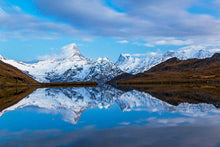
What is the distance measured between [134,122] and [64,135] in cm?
1235

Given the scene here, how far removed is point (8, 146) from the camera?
26844mm

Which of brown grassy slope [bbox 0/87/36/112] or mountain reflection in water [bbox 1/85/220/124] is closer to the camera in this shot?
mountain reflection in water [bbox 1/85/220/124]

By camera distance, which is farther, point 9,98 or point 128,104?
point 9,98

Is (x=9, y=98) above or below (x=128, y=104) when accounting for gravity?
above

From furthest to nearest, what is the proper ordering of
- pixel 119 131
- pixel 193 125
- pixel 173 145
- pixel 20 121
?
pixel 20 121, pixel 193 125, pixel 119 131, pixel 173 145

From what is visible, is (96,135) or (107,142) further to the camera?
(96,135)

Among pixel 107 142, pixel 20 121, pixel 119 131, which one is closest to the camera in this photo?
pixel 107 142

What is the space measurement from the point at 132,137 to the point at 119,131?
3.46 meters

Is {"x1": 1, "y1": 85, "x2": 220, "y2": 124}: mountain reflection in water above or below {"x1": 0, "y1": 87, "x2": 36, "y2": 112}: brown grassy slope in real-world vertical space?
below

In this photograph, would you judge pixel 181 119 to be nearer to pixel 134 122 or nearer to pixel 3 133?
pixel 134 122

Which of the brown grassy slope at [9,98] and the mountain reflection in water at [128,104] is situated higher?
the brown grassy slope at [9,98]

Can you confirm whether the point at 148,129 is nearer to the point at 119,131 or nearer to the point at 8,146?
the point at 119,131

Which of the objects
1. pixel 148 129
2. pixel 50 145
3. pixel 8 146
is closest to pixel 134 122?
pixel 148 129

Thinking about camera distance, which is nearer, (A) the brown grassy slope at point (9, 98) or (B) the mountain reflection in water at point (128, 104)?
(B) the mountain reflection in water at point (128, 104)
